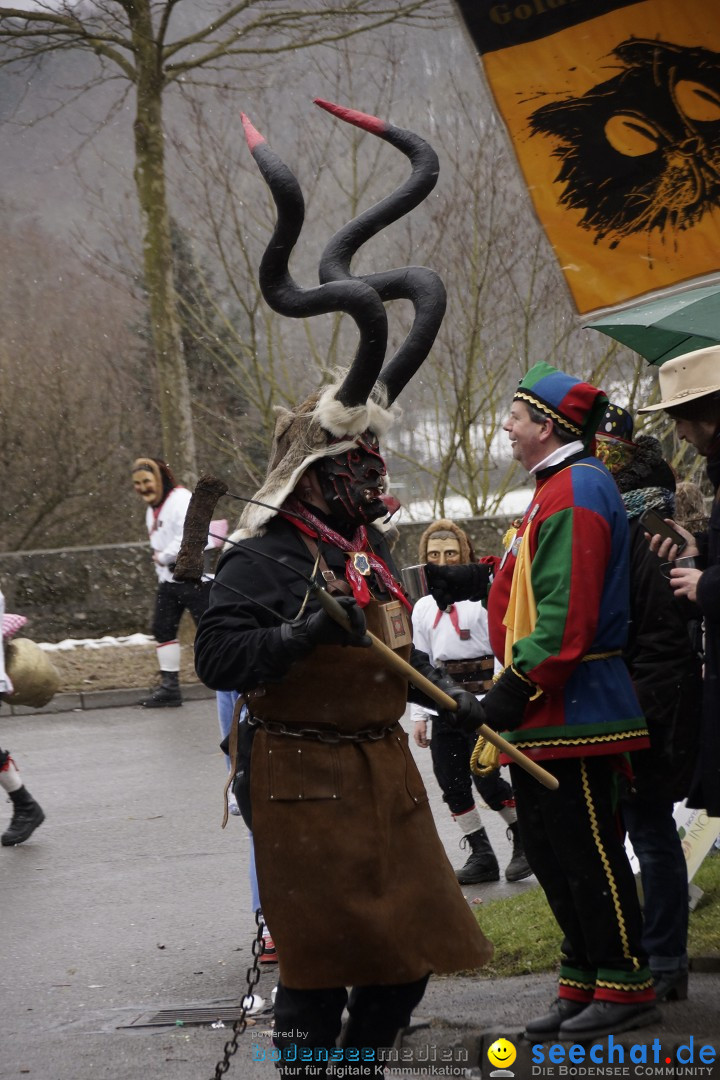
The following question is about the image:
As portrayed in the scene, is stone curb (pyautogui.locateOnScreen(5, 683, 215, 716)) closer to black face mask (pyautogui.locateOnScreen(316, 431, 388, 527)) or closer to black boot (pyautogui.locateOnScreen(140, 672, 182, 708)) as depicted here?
black boot (pyautogui.locateOnScreen(140, 672, 182, 708))

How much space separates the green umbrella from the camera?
4.60 metres

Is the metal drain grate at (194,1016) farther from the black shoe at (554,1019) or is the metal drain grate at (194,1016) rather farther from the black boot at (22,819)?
the black boot at (22,819)

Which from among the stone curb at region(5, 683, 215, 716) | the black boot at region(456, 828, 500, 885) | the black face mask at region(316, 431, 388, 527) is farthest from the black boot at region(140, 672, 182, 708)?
the black face mask at region(316, 431, 388, 527)

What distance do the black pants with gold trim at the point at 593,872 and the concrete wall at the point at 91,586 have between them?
419 inches

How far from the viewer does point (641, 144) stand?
515 cm

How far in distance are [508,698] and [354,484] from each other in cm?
80

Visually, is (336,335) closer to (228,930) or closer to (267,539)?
(228,930)

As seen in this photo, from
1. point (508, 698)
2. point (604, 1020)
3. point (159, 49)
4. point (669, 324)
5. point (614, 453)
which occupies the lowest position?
point (604, 1020)

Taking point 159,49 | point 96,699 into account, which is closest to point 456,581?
point 96,699

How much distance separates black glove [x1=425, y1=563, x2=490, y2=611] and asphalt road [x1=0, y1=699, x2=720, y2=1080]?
4.54ft

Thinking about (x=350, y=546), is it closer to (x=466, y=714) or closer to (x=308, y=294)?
(x=466, y=714)

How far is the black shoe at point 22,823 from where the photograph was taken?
7590mm

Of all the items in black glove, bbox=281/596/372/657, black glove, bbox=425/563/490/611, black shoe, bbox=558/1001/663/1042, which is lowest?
black shoe, bbox=558/1001/663/1042

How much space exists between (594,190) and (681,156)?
0.35 metres
